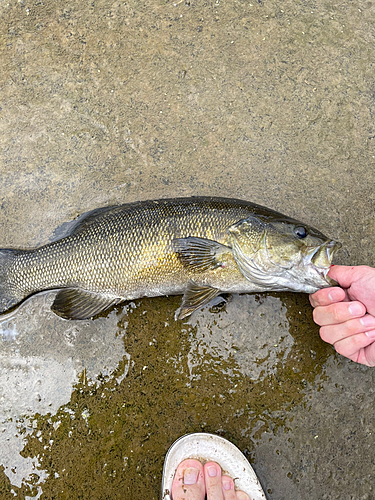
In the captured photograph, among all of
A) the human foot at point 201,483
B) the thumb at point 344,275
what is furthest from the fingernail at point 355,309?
the human foot at point 201,483

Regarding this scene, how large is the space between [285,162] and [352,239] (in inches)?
34.8

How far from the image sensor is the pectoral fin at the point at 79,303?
8.96 feet

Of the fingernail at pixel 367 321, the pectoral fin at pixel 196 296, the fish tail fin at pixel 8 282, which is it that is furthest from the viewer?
the fish tail fin at pixel 8 282

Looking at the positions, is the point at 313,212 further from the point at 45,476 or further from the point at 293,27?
the point at 45,476

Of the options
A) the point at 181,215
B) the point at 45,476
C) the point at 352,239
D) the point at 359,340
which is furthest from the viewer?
the point at 352,239

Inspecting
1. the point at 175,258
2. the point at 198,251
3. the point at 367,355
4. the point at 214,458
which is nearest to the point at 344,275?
the point at 367,355

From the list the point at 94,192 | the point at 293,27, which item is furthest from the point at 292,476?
the point at 293,27

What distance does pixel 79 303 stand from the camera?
8.98 ft

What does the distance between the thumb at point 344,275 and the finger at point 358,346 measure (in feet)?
1.23

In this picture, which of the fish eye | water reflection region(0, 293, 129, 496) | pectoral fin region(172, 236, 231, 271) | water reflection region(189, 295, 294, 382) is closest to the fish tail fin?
water reflection region(0, 293, 129, 496)

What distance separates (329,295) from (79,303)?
Answer: 1900 mm

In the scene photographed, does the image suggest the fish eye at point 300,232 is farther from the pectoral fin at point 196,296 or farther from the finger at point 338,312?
the pectoral fin at point 196,296

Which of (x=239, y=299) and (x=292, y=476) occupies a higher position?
(x=239, y=299)

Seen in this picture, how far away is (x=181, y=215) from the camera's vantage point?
2568 millimetres
